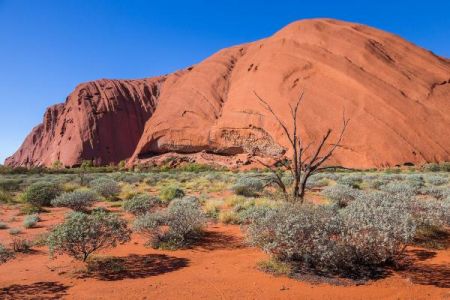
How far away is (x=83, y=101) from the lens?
58844 mm

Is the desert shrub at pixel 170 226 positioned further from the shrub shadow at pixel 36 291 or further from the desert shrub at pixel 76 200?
the desert shrub at pixel 76 200

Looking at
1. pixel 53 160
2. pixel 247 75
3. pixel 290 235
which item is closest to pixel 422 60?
pixel 247 75

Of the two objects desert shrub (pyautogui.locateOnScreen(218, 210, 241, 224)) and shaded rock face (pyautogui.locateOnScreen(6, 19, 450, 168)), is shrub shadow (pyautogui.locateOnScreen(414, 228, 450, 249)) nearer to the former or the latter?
desert shrub (pyautogui.locateOnScreen(218, 210, 241, 224))

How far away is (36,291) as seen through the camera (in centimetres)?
505

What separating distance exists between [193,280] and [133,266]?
1.26m

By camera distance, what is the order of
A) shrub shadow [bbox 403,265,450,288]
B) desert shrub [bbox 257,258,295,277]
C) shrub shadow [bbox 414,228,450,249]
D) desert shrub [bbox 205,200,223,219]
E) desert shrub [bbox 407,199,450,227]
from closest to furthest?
shrub shadow [bbox 403,265,450,288] → desert shrub [bbox 257,258,295,277] → shrub shadow [bbox 414,228,450,249] → desert shrub [bbox 407,199,450,227] → desert shrub [bbox 205,200,223,219]

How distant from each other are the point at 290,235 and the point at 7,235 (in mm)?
7100

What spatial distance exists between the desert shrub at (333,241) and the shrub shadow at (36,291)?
3.00m

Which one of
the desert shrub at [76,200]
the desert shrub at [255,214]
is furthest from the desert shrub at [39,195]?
the desert shrub at [255,214]

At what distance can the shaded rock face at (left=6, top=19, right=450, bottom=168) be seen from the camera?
3825 cm

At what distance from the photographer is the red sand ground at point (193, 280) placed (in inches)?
191

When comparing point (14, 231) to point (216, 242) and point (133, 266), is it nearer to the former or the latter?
point (133, 266)

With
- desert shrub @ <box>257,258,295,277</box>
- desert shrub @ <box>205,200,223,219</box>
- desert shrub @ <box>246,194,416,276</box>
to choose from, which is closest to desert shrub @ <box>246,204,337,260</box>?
desert shrub @ <box>246,194,416,276</box>

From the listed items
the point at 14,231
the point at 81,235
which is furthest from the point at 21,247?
the point at 81,235
